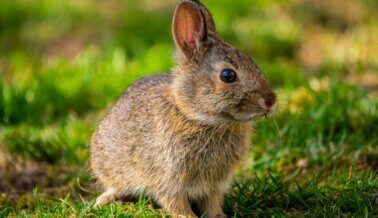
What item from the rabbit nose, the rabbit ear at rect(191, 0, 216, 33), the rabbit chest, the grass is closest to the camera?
the rabbit nose

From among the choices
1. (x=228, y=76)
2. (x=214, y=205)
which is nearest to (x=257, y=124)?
(x=214, y=205)

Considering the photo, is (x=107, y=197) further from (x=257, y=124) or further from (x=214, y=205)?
(x=257, y=124)

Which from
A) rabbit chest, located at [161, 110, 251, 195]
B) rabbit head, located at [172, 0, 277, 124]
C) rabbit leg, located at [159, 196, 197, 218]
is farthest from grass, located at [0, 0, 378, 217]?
rabbit head, located at [172, 0, 277, 124]

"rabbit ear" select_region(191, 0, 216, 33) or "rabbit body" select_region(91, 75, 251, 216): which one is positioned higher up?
"rabbit ear" select_region(191, 0, 216, 33)

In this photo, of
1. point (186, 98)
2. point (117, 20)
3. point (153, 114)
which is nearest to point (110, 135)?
point (153, 114)

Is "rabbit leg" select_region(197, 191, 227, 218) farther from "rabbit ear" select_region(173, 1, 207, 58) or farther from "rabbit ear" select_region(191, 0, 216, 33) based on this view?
"rabbit ear" select_region(191, 0, 216, 33)

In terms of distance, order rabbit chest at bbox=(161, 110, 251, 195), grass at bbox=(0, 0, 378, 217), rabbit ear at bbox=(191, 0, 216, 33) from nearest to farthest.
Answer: rabbit chest at bbox=(161, 110, 251, 195)
rabbit ear at bbox=(191, 0, 216, 33)
grass at bbox=(0, 0, 378, 217)

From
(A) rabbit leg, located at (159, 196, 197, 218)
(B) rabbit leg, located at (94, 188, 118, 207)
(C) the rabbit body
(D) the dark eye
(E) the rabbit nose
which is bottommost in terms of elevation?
(B) rabbit leg, located at (94, 188, 118, 207)
